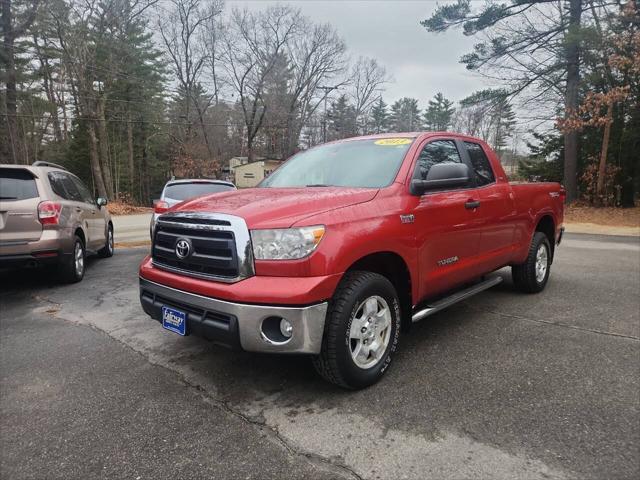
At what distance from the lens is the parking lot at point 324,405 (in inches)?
81.1

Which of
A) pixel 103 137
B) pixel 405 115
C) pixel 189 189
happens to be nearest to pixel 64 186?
pixel 189 189

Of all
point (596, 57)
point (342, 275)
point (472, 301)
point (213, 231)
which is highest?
point (596, 57)

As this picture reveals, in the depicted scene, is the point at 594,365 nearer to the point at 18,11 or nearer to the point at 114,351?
the point at 114,351

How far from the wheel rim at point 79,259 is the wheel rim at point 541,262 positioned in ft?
20.7

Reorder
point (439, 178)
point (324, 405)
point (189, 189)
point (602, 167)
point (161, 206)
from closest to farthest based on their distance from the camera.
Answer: point (324, 405) → point (439, 178) → point (161, 206) → point (189, 189) → point (602, 167)

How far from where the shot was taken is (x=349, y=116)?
53219 mm

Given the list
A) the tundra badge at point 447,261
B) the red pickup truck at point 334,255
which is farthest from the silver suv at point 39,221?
the tundra badge at point 447,261

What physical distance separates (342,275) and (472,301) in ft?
9.74

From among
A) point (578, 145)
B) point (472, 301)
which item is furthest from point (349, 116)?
point (472, 301)

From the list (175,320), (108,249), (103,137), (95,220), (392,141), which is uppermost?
(103,137)

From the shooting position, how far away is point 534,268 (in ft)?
16.3

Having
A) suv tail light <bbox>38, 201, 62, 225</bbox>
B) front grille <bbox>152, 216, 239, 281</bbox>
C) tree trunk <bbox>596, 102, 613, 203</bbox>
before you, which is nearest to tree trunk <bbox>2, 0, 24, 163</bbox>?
suv tail light <bbox>38, 201, 62, 225</bbox>

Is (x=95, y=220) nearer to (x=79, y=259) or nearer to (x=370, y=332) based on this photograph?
(x=79, y=259)

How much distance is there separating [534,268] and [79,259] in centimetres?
633
